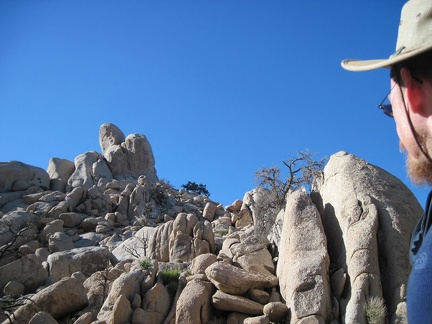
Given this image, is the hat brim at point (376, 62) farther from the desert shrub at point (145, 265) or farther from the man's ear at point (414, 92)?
the desert shrub at point (145, 265)

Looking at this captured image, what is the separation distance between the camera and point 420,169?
1570mm

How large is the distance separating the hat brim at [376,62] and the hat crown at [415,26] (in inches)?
0.7

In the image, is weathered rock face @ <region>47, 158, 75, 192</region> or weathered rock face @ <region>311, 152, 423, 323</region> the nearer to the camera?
weathered rock face @ <region>311, 152, 423, 323</region>

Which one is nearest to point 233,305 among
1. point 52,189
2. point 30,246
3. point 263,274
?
point 263,274

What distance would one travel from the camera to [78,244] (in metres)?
35.0

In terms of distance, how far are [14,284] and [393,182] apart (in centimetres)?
1704

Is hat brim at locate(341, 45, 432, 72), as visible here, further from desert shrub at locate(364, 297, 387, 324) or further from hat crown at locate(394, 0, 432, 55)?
desert shrub at locate(364, 297, 387, 324)

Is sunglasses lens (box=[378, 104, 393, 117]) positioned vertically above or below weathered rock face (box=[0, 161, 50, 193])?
below

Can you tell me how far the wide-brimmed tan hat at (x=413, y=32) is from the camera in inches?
56.2

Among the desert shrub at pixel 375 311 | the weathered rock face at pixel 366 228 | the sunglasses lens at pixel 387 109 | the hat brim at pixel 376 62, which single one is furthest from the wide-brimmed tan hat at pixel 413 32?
the weathered rock face at pixel 366 228

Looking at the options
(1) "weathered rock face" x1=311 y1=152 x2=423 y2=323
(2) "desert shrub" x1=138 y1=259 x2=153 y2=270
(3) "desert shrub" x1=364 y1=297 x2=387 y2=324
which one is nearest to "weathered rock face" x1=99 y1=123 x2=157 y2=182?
(2) "desert shrub" x1=138 y1=259 x2=153 y2=270

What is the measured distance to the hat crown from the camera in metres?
1.43

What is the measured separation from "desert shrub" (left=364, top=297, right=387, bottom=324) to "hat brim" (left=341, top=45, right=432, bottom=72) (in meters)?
12.8

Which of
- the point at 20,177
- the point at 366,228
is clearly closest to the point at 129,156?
the point at 20,177
